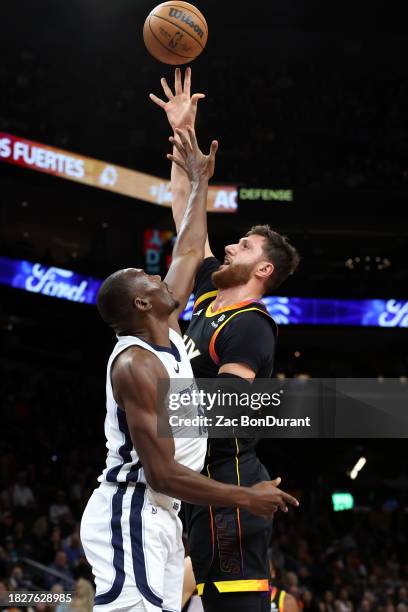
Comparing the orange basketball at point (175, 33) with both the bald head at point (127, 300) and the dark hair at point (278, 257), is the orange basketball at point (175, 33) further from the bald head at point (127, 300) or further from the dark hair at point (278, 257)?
the bald head at point (127, 300)

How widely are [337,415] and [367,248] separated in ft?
58.7

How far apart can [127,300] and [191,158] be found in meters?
1.38

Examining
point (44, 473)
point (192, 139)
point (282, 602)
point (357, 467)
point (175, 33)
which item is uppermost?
point (357, 467)

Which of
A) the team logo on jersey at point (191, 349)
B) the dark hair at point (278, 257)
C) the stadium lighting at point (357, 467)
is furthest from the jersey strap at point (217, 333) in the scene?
the stadium lighting at point (357, 467)

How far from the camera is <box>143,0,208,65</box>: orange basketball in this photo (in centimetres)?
543

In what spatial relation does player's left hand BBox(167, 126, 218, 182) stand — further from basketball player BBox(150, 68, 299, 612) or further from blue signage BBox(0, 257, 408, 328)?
blue signage BBox(0, 257, 408, 328)

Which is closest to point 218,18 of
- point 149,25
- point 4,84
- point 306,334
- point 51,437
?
point 4,84

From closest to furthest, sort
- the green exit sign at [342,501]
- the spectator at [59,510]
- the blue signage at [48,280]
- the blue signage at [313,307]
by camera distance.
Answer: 1. the spectator at [59,510]
2. the blue signage at [48,280]
3. the blue signage at [313,307]
4. the green exit sign at [342,501]

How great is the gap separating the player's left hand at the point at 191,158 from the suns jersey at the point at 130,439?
1.27m

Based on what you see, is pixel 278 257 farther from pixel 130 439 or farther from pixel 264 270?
pixel 130 439

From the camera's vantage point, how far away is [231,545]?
4023mm

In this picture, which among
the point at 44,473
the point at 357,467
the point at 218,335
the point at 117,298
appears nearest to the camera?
the point at 117,298

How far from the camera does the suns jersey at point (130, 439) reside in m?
3.44

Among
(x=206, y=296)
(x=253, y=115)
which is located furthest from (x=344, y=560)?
(x=206, y=296)
